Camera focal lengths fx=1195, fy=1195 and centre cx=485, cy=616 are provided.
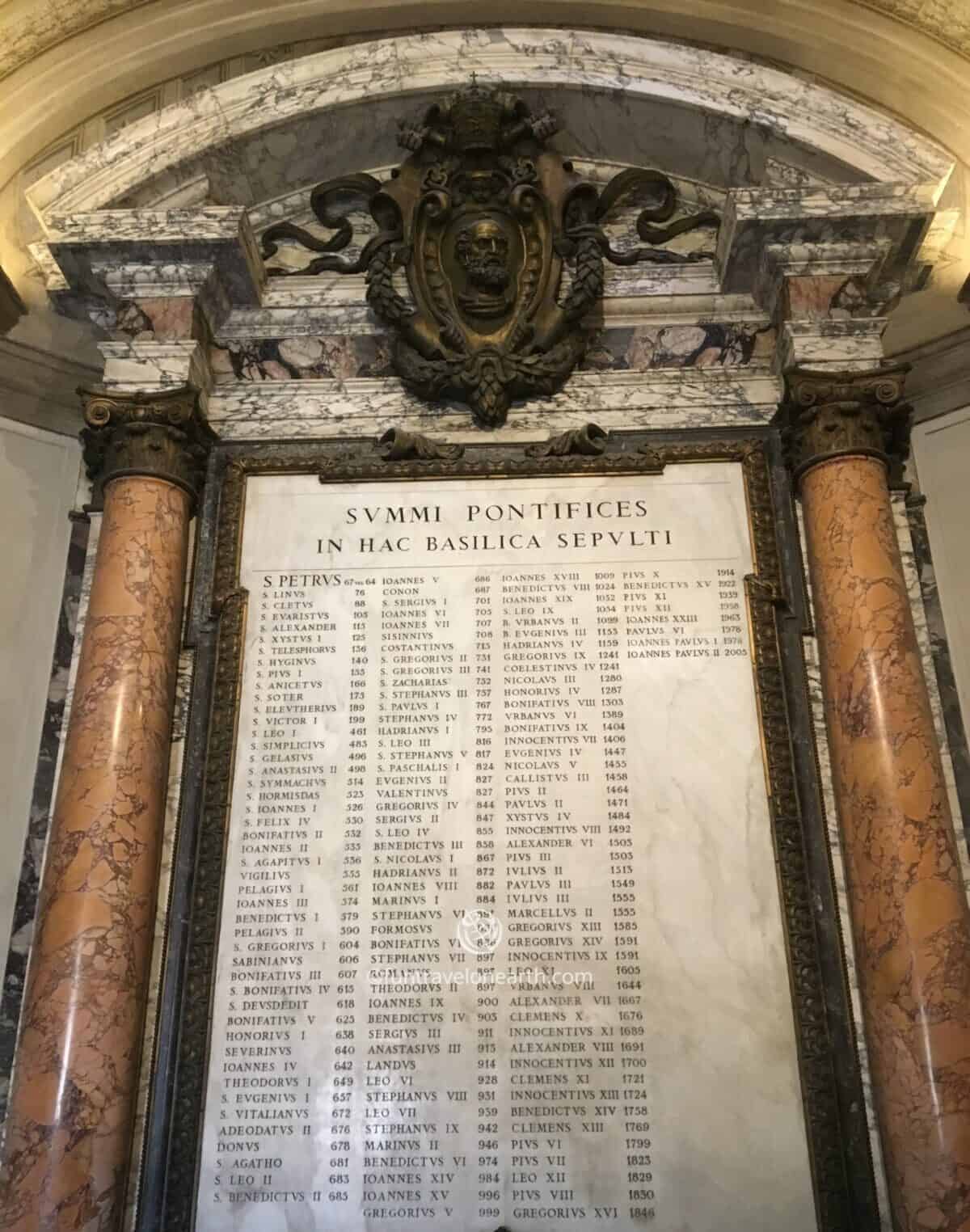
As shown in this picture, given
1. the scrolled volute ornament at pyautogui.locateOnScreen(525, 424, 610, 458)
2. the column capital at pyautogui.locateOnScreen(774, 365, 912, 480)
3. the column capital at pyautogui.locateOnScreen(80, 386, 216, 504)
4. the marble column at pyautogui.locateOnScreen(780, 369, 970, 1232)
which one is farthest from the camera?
the scrolled volute ornament at pyautogui.locateOnScreen(525, 424, 610, 458)

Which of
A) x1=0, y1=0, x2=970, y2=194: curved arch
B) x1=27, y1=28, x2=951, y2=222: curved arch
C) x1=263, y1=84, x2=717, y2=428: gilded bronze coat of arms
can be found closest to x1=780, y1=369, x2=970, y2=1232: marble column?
x1=263, y1=84, x2=717, y2=428: gilded bronze coat of arms

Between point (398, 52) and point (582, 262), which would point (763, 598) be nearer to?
point (582, 262)

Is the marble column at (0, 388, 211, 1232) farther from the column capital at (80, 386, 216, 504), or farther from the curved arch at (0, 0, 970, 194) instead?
the curved arch at (0, 0, 970, 194)

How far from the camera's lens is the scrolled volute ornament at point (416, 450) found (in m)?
5.77

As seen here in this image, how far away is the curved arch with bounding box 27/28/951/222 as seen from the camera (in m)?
5.95

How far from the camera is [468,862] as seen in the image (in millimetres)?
4922

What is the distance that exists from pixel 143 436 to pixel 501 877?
2589 mm

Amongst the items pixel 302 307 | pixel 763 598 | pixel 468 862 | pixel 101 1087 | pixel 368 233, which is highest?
pixel 368 233

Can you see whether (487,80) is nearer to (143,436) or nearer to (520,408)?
(520,408)

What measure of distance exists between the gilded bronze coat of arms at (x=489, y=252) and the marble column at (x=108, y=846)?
4.07 feet

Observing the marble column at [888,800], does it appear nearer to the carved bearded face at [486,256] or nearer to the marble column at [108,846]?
the carved bearded face at [486,256]

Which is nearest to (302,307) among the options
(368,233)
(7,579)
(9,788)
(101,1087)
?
(368,233)

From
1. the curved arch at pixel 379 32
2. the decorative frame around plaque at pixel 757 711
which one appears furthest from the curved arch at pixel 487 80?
the decorative frame around plaque at pixel 757 711

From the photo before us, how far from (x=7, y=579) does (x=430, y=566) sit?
1.97 m
